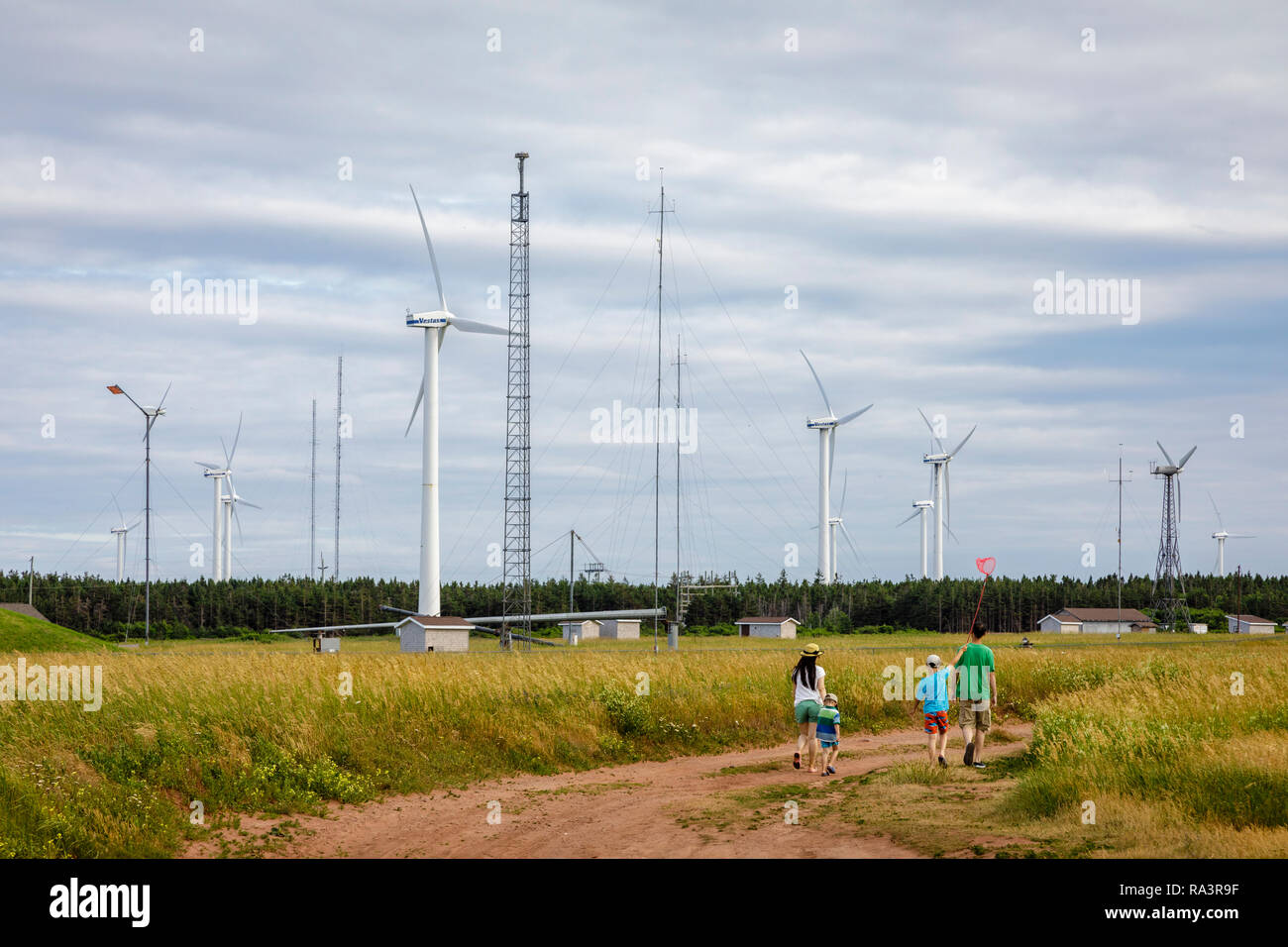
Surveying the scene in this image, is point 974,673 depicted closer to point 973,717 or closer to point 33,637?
point 973,717

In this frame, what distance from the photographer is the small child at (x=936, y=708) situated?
60.5ft

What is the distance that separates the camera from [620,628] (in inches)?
3642

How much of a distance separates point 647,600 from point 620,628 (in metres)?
40.7

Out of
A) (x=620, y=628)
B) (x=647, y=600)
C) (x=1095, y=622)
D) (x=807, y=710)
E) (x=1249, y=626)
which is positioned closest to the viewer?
(x=807, y=710)

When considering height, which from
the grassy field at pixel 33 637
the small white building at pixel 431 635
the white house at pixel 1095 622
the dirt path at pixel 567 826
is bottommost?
the white house at pixel 1095 622

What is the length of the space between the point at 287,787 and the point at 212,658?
12.0m

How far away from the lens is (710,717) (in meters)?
23.8

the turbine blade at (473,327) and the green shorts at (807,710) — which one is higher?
the turbine blade at (473,327)

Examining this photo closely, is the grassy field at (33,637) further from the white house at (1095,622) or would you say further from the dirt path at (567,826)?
the white house at (1095,622)

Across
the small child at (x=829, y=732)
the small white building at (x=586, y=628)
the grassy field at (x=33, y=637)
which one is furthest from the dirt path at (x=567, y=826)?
the small white building at (x=586, y=628)

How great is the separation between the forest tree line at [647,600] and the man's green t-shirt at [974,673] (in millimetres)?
93974

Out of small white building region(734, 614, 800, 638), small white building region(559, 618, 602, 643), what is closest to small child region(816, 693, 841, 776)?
small white building region(559, 618, 602, 643)

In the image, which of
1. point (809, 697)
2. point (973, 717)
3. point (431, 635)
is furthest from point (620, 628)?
point (973, 717)
